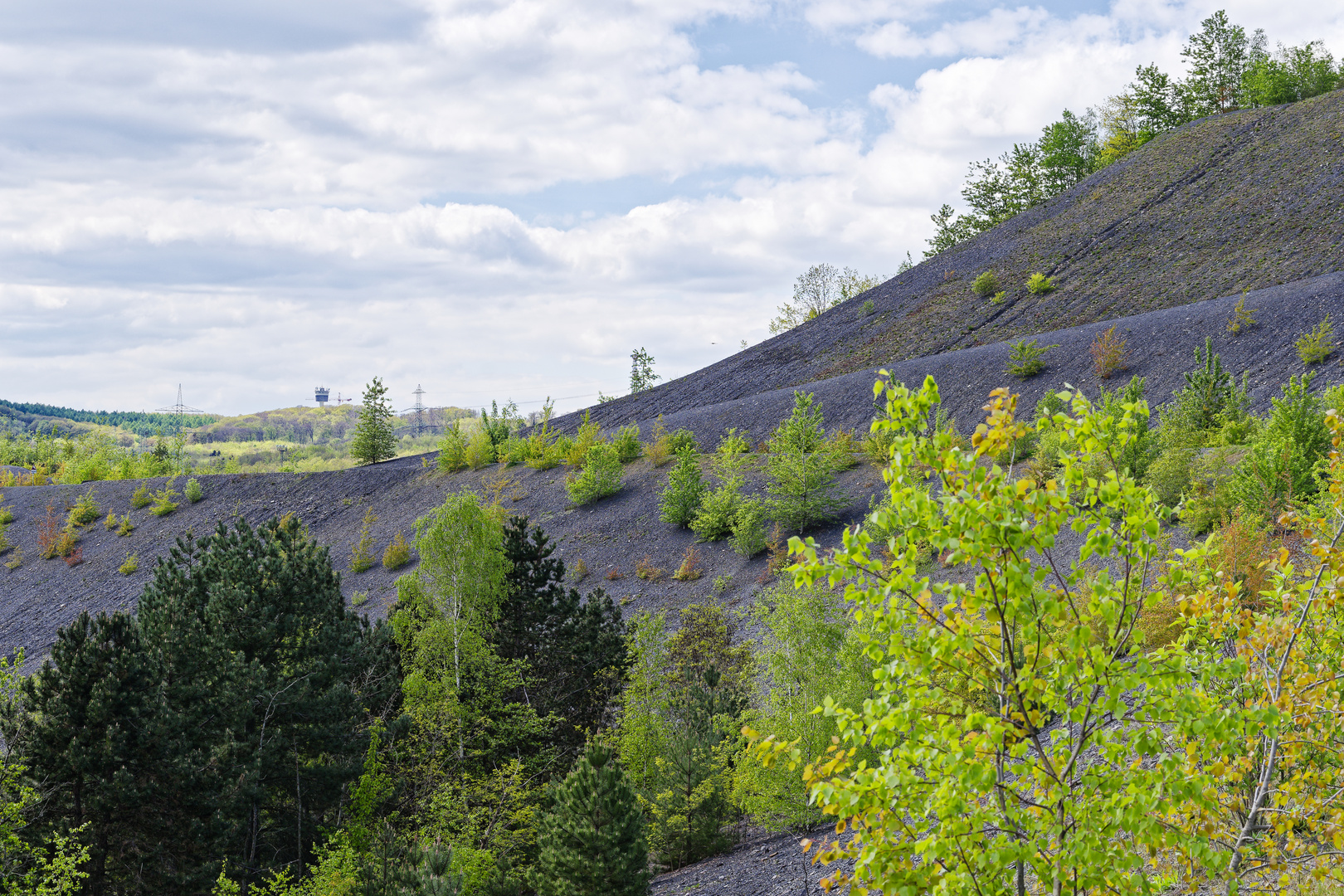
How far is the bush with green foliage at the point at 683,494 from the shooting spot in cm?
3006

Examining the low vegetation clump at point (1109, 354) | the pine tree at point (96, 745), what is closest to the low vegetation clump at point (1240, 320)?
the low vegetation clump at point (1109, 354)

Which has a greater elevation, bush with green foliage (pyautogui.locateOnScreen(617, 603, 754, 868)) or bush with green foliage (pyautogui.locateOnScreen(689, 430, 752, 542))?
bush with green foliage (pyautogui.locateOnScreen(689, 430, 752, 542))

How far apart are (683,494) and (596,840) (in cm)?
1875

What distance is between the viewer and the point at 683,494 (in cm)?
3016

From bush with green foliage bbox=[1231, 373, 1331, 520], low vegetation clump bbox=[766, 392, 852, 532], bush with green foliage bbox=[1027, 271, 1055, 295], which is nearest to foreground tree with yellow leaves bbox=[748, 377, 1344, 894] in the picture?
bush with green foliage bbox=[1231, 373, 1331, 520]

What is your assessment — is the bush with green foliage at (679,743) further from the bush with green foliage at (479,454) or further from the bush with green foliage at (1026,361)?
the bush with green foliage at (479,454)

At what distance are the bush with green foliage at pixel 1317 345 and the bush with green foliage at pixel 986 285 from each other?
1024 inches

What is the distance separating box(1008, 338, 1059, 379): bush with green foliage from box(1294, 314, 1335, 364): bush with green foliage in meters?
8.82

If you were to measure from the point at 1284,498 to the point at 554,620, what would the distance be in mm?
14590

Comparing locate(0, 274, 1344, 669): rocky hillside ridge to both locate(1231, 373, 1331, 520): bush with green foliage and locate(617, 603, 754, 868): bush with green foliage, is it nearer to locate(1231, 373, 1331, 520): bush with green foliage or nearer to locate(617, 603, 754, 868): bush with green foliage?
locate(617, 603, 754, 868): bush with green foliage

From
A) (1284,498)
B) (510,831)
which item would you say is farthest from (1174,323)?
(510,831)

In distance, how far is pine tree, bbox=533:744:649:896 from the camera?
11.8m

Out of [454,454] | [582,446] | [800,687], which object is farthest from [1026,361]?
[454,454]

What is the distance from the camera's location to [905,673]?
14.4 feet
